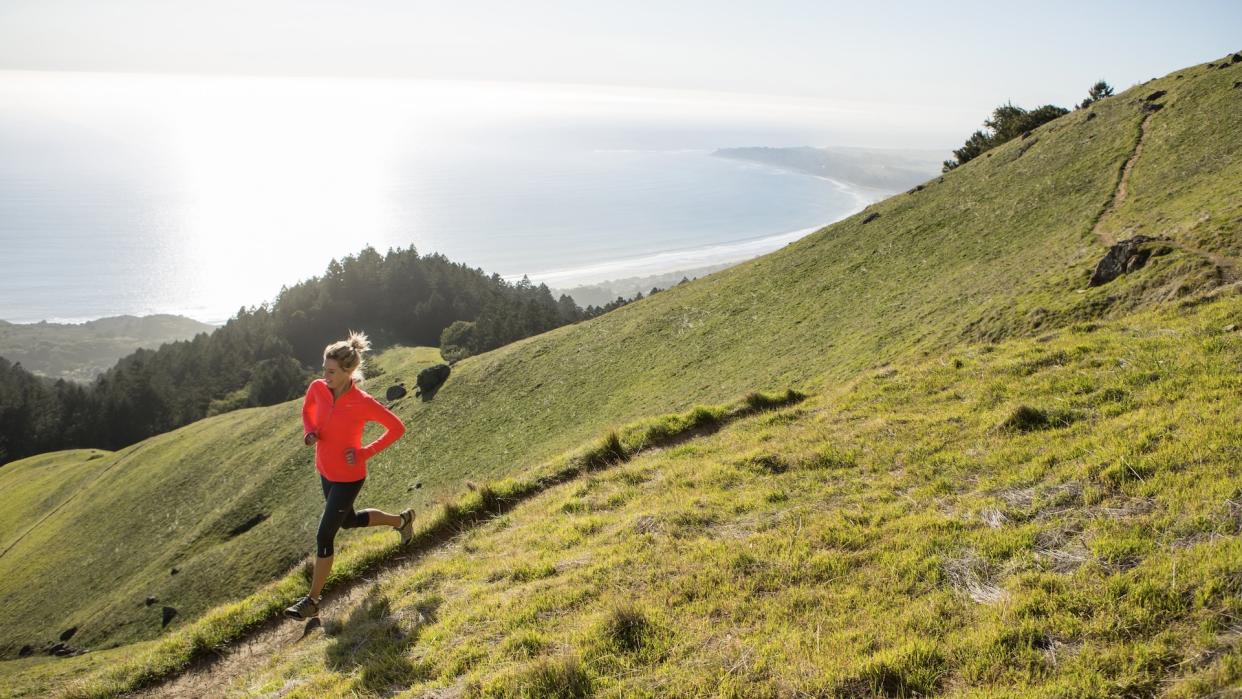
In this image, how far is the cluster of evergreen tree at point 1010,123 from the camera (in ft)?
200

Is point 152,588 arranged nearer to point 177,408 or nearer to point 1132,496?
point 1132,496

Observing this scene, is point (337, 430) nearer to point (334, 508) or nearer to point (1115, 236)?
point (334, 508)

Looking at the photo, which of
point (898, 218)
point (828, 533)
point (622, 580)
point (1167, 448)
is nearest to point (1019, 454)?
point (1167, 448)

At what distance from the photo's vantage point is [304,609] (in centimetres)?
947

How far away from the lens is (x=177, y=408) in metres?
118

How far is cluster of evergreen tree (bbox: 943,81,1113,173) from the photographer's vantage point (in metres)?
61.0

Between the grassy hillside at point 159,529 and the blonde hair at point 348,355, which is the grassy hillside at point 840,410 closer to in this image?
the grassy hillside at point 159,529

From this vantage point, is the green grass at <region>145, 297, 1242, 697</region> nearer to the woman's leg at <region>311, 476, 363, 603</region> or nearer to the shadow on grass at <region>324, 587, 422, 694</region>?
the shadow on grass at <region>324, 587, 422, 694</region>

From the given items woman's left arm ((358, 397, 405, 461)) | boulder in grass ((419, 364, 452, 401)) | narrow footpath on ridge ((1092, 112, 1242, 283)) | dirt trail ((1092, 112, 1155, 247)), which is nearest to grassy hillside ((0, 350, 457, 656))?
boulder in grass ((419, 364, 452, 401))

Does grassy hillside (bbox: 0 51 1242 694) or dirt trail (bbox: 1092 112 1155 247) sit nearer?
grassy hillside (bbox: 0 51 1242 694)

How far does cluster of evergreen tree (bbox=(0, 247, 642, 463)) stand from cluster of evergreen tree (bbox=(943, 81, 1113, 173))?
73401mm

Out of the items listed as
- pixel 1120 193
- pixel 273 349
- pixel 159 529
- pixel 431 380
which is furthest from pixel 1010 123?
pixel 273 349

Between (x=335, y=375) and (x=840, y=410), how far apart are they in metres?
10.5

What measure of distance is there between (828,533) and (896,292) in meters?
27.4
